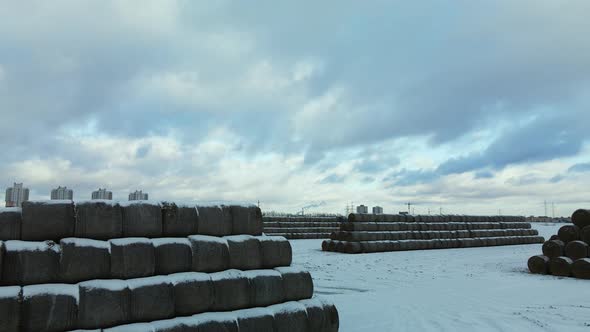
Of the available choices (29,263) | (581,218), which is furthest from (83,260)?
(581,218)

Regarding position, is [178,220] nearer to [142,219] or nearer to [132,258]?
[142,219]

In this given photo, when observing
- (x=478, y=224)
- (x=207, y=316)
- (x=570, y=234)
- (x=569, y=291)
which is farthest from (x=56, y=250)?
(x=478, y=224)

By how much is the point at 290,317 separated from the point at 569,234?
1033 centimetres

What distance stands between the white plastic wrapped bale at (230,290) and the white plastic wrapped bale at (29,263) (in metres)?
1.56

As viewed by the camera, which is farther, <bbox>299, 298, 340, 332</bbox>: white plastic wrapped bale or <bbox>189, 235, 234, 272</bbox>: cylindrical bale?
<bbox>299, 298, 340, 332</bbox>: white plastic wrapped bale

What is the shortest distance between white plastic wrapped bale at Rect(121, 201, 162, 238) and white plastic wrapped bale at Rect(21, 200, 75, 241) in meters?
0.51

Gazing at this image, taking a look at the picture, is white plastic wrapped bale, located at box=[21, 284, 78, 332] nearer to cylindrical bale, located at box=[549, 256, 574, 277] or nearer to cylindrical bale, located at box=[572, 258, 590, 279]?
cylindrical bale, located at box=[572, 258, 590, 279]

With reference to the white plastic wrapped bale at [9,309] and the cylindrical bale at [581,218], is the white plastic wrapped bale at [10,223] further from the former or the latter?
the cylindrical bale at [581,218]

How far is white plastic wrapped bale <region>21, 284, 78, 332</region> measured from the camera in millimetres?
3473

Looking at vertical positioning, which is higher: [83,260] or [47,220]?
[47,220]

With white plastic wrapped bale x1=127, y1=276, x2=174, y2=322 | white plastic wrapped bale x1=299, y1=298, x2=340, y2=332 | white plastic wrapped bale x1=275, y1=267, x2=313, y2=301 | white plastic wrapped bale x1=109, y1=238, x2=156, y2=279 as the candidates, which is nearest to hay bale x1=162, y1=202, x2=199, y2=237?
white plastic wrapped bale x1=109, y1=238, x2=156, y2=279

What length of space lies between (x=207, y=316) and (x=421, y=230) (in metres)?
18.2

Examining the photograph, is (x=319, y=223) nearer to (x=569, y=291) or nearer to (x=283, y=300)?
(x=569, y=291)

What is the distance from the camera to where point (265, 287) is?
4.88m
